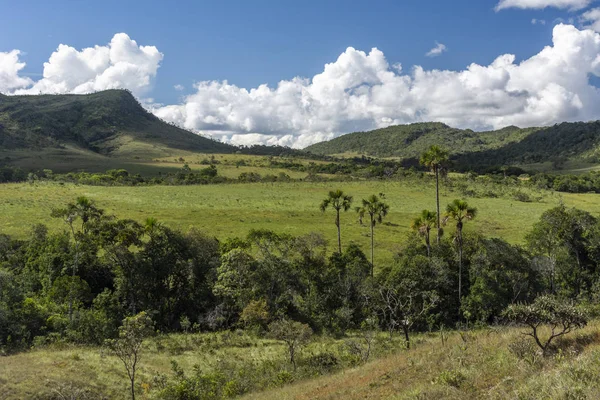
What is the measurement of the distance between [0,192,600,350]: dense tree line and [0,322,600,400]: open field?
259 inches

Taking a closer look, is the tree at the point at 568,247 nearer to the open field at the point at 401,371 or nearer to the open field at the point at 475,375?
the open field at the point at 401,371

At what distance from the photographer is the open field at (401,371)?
1065cm

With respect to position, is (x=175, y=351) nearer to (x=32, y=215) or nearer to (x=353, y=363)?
(x=353, y=363)

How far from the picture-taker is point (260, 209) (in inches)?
3226

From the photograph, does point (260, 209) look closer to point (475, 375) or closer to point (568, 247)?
point (568, 247)

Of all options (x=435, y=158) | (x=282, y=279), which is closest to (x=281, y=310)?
(x=282, y=279)

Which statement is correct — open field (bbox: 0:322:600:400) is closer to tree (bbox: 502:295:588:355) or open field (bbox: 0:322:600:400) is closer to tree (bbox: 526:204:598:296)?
tree (bbox: 502:295:588:355)

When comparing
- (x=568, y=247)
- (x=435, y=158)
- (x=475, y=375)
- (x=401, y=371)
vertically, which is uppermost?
(x=435, y=158)

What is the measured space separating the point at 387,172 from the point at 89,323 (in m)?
145

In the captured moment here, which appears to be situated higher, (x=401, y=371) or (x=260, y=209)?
(x=260, y=209)

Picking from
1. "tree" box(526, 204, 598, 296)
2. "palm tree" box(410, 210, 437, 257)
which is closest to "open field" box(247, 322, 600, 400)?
"palm tree" box(410, 210, 437, 257)

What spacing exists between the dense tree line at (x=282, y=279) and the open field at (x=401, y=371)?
659 cm

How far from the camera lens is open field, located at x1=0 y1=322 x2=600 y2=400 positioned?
1065 cm

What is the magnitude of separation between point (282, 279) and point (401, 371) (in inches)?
895
